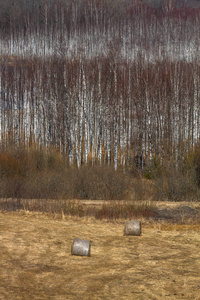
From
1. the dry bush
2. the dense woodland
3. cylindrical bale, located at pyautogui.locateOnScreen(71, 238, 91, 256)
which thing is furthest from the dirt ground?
the dense woodland

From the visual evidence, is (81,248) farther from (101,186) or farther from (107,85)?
(107,85)

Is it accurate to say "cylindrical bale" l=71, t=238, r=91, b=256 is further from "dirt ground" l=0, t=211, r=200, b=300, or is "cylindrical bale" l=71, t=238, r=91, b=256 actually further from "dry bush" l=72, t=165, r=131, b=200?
"dry bush" l=72, t=165, r=131, b=200

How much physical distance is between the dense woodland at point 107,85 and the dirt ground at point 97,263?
35.9 feet

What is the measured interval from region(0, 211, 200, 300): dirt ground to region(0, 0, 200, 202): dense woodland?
11.0 m

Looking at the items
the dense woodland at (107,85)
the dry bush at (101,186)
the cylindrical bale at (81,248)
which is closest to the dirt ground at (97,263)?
the cylindrical bale at (81,248)

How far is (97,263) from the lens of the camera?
7984 millimetres

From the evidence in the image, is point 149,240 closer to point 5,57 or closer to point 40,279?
point 40,279

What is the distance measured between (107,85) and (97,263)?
62.6ft

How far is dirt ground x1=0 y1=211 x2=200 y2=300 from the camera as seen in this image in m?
6.24

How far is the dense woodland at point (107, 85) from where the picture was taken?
25.5 m

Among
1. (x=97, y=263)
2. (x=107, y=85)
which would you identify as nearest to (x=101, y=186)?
(x=97, y=263)

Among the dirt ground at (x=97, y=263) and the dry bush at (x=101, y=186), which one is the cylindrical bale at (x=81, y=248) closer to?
the dirt ground at (x=97, y=263)

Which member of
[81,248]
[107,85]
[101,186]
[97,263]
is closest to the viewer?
[97,263]

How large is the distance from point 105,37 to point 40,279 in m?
27.4
